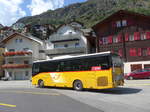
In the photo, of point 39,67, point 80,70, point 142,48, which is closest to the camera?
point 80,70

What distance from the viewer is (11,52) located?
4297 centimetres

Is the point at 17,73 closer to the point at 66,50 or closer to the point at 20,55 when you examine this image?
the point at 20,55

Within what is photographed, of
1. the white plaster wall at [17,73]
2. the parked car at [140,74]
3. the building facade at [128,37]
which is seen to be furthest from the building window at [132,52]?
the white plaster wall at [17,73]

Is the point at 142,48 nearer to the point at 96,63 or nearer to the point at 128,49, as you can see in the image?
the point at 128,49

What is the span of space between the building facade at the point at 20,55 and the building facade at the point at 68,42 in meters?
5.90

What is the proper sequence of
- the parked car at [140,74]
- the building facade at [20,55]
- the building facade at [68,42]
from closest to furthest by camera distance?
the parked car at [140,74] → the building facade at [68,42] → the building facade at [20,55]

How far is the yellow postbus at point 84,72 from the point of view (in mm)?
12648

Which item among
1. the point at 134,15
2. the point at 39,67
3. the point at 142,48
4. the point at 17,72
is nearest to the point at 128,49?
the point at 142,48

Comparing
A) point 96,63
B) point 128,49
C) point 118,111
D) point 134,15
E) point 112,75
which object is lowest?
point 118,111

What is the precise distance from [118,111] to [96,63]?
6.11m

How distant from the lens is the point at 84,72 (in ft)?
46.3

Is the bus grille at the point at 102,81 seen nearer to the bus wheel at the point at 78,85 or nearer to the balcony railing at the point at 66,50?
the bus wheel at the point at 78,85

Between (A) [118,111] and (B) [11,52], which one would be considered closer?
(A) [118,111]

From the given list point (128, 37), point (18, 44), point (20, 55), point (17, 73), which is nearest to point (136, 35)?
point (128, 37)
